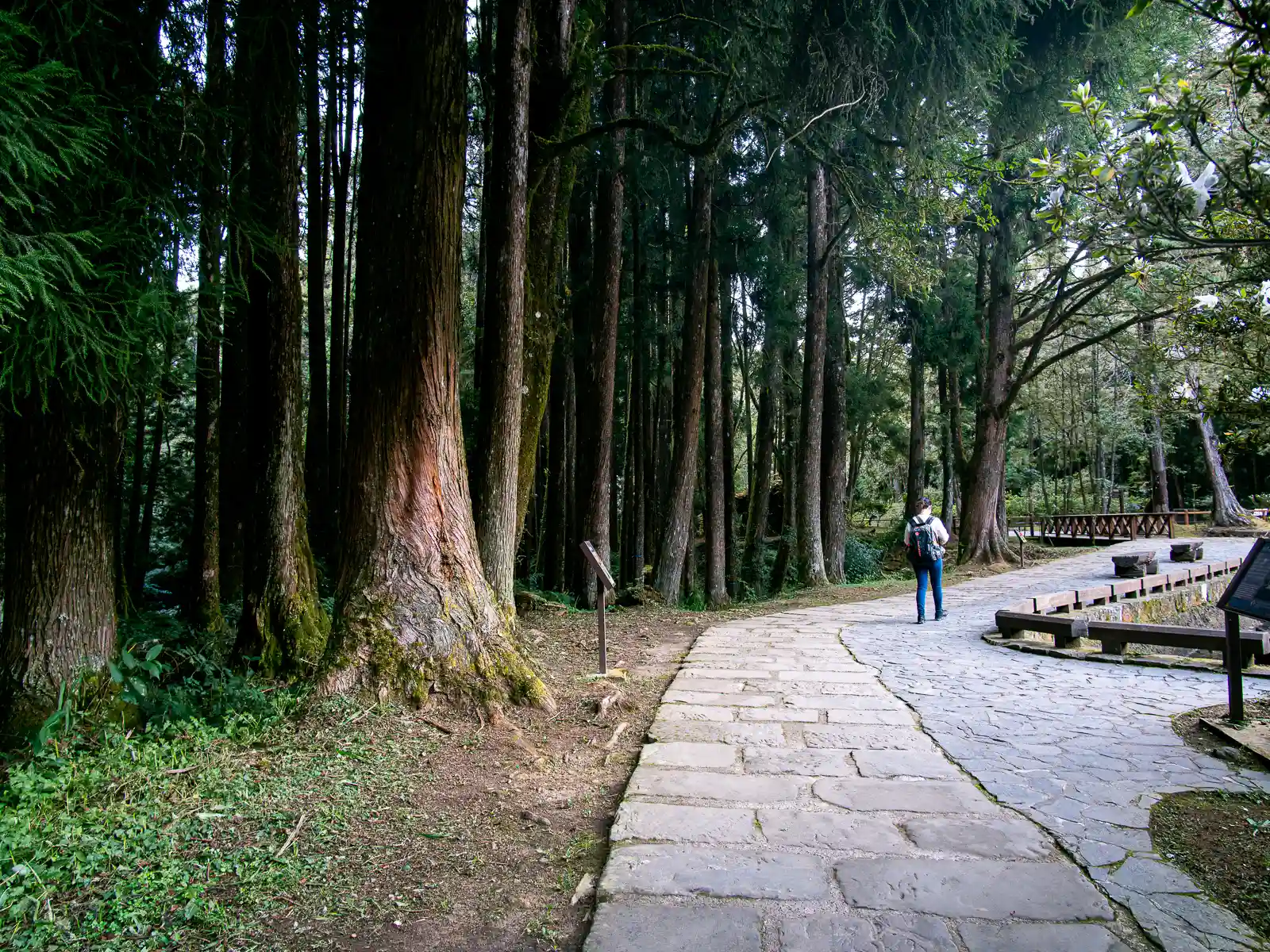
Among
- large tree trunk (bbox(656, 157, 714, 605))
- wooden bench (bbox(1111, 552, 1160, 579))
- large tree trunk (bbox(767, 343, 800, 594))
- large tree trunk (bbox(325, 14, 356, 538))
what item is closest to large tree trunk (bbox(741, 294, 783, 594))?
large tree trunk (bbox(767, 343, 800, 594))

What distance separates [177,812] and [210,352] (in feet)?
18.4

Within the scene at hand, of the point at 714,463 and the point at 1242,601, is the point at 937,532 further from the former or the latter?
the point at 1242,601

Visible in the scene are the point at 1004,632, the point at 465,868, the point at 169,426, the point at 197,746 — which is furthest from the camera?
the point at 169,426

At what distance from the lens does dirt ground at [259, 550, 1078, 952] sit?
2496mm

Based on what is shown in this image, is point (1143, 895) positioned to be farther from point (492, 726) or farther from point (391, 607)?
point (391, 607)

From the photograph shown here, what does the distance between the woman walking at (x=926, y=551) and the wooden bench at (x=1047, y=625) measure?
127 centimetres

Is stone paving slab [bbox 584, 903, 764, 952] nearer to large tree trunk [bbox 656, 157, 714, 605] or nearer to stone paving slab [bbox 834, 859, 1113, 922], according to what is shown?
stone paving slab [bbox 834, 859, 1113, 922]

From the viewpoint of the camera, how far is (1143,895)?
251 cm

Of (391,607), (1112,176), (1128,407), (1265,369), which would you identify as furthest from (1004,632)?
(1128,407)

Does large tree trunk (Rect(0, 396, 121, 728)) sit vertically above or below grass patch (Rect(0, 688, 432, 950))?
above

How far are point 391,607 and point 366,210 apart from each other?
261 centimetres

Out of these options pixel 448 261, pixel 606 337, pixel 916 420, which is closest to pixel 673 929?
pixel 448 261

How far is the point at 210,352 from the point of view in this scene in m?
7.48

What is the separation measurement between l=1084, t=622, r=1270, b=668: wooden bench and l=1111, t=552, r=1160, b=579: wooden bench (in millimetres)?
7013
